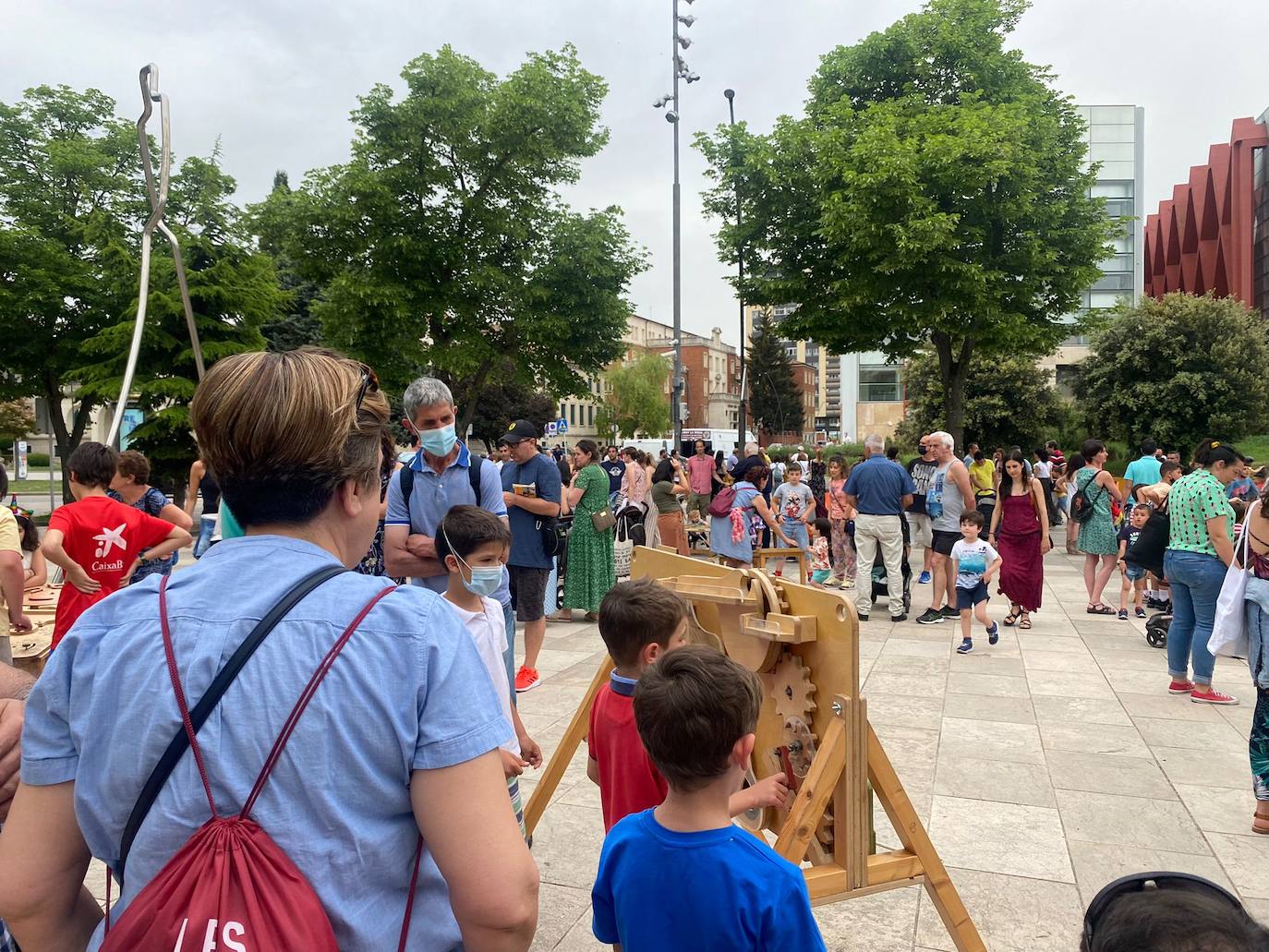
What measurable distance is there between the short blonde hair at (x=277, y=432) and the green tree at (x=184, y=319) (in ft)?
73.1

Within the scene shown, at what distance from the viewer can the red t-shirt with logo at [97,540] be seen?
15.6ft

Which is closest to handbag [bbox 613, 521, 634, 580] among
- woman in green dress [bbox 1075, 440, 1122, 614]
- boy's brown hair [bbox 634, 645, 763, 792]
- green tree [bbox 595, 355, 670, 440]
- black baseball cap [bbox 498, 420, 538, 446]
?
black baseball cap [bbox 498, 420, 538, 446]

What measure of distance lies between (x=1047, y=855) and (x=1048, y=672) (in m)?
3.90

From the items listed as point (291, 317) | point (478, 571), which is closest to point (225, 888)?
point (478, 571)

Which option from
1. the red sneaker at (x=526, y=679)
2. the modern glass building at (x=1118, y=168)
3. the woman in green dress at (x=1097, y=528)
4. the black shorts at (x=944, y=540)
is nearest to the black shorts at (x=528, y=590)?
the red sneaker at (x=526, y=679)

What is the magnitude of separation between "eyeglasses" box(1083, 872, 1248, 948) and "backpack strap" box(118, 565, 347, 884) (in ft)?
3.71

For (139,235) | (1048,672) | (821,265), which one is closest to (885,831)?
(1048,672)

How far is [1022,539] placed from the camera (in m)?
9.30

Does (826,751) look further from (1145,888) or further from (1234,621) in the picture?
(1234,621)

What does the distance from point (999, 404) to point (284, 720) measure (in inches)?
1429

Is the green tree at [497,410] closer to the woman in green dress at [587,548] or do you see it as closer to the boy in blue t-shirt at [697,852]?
the woman in green dress at [587,548]

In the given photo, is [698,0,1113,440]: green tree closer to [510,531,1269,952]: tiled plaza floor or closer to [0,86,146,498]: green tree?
[510,531,1269,952]: tiled plaza floor

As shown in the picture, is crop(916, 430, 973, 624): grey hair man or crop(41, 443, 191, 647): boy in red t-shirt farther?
crop(916, 430, 973, 624): grey hair man

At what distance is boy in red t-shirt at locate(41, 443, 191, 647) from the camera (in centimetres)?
475
